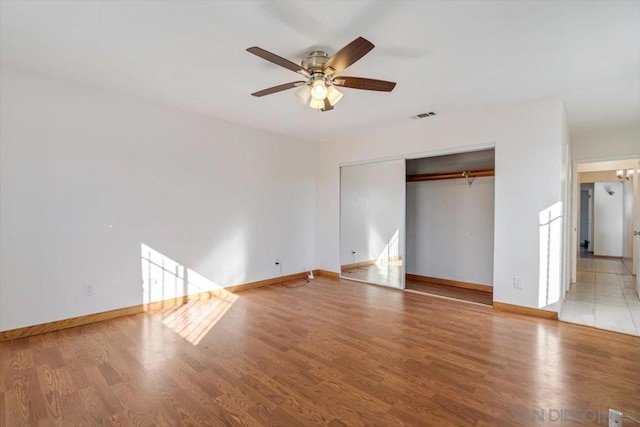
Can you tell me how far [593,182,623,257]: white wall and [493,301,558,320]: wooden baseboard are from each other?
282 inches

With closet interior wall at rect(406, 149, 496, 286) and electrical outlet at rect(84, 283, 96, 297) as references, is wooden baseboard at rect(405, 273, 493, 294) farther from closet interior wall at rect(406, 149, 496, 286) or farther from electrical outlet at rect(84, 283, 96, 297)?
electrical outlet at rect(84, 283, 96, 297)

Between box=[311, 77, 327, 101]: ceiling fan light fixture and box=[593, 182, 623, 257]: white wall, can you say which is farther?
box=[593, 182, 623, 257]: white wall

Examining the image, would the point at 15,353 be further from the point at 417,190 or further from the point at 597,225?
the point at 597,225

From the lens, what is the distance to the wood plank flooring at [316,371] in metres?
1.82

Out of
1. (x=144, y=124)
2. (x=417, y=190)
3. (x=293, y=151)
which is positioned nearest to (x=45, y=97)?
(x=144, y=124)

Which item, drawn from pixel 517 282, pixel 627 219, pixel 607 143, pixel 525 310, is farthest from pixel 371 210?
pixel 627 219

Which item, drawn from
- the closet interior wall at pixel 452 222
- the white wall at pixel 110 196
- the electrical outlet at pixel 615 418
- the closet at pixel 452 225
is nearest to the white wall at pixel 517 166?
the closet at pixel 452 225

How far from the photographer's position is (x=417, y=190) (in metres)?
5.59

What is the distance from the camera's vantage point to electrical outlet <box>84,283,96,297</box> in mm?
3215

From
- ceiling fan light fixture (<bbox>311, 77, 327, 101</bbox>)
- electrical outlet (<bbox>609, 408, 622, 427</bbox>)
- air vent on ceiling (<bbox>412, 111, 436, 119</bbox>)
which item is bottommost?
electrical outlet (<bbox>609, 408, 622, 427</bbox>)

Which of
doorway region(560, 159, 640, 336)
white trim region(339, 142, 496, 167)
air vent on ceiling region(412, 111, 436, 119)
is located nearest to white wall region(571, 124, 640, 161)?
doorway region(560, 159, 640, 336)

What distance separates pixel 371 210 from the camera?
535 cm

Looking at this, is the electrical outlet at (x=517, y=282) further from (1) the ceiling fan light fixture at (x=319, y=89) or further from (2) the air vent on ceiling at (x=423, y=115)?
(1) the ceiling fan light fixture at (x=319, y=89)

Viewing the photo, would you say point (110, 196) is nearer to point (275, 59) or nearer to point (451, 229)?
point (275, 59)
